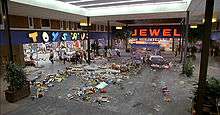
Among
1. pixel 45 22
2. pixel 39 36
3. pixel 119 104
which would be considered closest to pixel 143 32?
pixel 45 22

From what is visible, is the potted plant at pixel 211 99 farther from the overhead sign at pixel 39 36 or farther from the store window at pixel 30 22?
the store window at pixel 30 22

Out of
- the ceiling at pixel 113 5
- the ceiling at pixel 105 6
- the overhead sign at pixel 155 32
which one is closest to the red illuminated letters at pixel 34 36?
the ceiling at pixel 105 6

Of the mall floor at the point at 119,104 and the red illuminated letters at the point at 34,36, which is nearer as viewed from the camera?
the mall floor at the point at 119,104

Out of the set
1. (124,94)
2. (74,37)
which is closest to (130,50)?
(74,37)

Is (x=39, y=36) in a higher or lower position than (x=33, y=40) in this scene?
higher

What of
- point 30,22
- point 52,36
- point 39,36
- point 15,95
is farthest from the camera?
point 52,36

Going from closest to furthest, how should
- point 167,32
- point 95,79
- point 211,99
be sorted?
point 211,99 < point 95,79 < point 167,32

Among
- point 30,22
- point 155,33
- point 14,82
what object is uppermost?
point 30,22

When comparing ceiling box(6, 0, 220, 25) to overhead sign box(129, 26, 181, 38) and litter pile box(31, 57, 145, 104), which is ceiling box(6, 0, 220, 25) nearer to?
litter pile box(31, 57, 145, 104)

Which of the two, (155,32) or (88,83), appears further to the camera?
(155,32)

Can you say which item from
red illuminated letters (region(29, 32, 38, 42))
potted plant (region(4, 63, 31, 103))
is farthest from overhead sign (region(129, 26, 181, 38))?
potted plant (region(4, 63, 31, 103))

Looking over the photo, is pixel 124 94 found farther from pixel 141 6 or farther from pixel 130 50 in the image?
pixel 130 50

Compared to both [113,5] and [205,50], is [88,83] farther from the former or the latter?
[205,50]

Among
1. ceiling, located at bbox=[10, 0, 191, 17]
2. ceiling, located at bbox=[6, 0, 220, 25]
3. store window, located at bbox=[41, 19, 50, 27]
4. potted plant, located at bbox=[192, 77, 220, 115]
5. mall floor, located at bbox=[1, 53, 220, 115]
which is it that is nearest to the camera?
potted plant, located at bbox=[192, 77, 220, 115]
